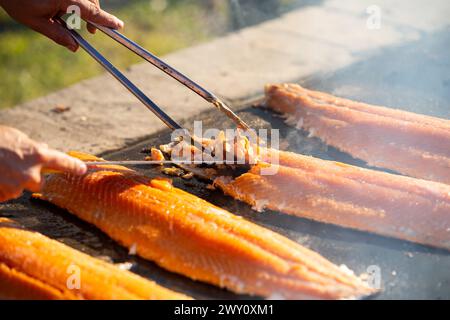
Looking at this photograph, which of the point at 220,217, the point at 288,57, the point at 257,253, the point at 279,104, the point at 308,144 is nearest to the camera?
the point at 257,253

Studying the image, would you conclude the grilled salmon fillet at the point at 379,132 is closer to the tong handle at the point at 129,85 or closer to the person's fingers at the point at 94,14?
the tong handle at the point at 129,85

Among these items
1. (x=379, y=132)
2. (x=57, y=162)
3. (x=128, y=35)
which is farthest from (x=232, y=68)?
(x=57, y=162)

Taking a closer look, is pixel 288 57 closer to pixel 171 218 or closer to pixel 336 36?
pixel 336 36

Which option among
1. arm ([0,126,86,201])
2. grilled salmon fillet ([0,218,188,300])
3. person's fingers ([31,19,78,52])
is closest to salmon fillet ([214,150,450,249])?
grilled salmon fillet ([0,218,188,300])

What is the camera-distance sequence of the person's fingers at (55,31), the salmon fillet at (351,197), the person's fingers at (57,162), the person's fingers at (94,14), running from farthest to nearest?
the person's fingers at (55,31)
the person's fingers at (94,14)
the salmon fillet at (351,197)
the person's fingers at (57,162)

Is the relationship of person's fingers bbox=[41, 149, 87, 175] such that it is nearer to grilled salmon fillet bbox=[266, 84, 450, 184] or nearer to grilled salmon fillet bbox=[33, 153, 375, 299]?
grilled salmon fillet bbox=[33, 153, 375, 299]

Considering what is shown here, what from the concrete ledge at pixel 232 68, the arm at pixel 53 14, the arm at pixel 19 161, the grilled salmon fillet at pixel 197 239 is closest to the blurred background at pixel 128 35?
the concrete ledge at pixel 232 68
